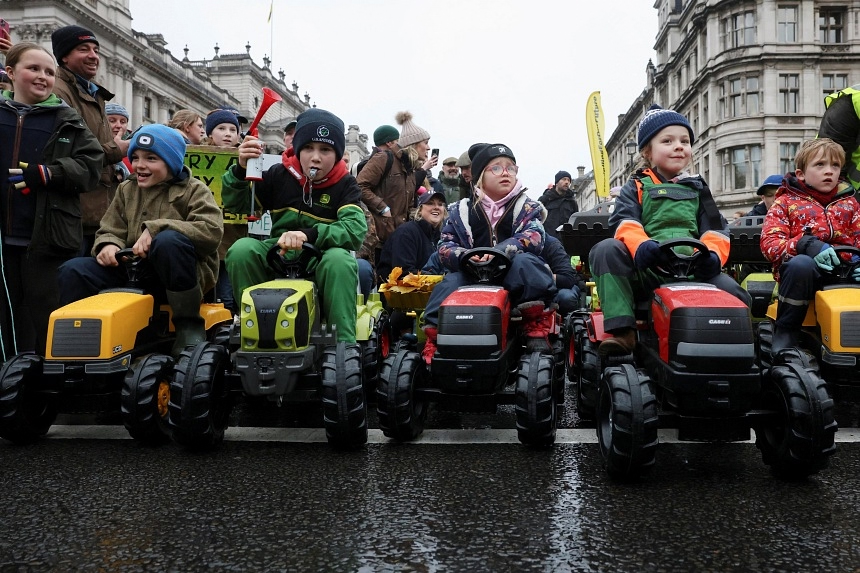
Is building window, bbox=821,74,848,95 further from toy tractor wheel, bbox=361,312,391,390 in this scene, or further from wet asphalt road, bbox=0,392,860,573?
wet asphalt road, bbox=0,392,860,573

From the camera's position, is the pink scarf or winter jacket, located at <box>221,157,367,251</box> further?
the pink scarf

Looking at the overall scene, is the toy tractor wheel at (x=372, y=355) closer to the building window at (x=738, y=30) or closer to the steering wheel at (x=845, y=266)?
the steering wheel at (x=845, y=266)

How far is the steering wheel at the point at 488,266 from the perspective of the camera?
12.6 feet

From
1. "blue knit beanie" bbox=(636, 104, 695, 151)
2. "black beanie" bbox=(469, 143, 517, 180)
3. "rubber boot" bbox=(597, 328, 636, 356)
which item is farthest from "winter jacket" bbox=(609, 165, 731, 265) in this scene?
"black beanie" bbox=(469, 143, 517, 180)

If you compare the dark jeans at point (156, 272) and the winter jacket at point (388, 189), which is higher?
Answer: the winter jacket at point (388, 189)

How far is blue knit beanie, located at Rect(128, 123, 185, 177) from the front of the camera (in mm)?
4113

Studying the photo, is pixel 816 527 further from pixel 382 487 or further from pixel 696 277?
pixel 382 487

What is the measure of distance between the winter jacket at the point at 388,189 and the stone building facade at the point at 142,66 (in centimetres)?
4921

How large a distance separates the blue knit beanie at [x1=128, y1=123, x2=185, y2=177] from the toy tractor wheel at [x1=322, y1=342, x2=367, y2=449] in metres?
1.75

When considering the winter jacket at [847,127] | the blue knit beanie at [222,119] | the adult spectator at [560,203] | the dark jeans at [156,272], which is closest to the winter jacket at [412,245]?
the blue knit beanie at [222,119]

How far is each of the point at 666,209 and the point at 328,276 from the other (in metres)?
1.82

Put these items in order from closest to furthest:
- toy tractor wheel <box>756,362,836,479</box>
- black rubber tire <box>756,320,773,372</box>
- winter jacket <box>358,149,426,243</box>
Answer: toy tractor wheel <box>756,362,836,479</box> < black rubber tire <box>756,320,773,372</box> < winter jacket <box>358,149,426,243</box>

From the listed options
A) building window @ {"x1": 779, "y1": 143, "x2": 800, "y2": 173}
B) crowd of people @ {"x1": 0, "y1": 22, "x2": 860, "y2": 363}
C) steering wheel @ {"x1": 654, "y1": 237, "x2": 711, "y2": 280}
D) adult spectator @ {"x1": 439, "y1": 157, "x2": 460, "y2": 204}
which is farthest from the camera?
building window @ {"x1": 779, "y1": 143, "x2": 800, "y2": 173}

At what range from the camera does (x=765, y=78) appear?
4697 cm
